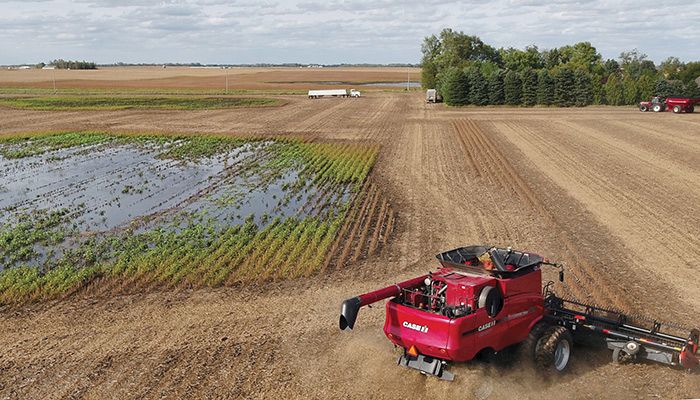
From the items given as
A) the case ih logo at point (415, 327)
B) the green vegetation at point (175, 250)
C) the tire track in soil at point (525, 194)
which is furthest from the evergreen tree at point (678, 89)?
the case ih logo at point (415, 327)

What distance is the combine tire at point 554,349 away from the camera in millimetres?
9758

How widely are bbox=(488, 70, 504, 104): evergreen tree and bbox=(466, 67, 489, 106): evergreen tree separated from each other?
0.48 meters

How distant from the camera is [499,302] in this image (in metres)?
9.42

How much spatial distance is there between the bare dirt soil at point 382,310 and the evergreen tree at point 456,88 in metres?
40.0

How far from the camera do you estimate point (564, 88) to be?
2820 inches

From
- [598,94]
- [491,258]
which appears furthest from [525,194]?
[598,94]

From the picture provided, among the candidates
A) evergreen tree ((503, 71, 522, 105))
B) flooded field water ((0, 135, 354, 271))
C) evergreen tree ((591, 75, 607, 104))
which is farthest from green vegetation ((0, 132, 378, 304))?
evergreen tree ((591, 75, 607, 104))

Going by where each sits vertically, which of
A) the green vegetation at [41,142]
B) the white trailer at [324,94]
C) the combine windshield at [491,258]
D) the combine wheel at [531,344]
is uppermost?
the white trailer at [324,94]

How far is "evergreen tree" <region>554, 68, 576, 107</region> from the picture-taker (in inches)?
2810

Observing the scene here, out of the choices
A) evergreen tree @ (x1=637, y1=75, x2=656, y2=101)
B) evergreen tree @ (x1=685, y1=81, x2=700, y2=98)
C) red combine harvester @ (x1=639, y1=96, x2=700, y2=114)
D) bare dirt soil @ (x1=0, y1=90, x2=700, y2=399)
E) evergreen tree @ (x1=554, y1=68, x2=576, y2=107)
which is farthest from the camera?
evergreen tree @ (x1=637, y1=75, x2=656, y2=101)

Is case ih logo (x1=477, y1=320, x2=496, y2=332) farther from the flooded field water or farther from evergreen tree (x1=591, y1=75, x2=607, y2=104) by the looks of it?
evergreen tree (x1=591, y1=75, x2=607, y2=104)

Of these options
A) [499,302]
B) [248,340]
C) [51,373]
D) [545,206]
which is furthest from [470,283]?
[545,206]

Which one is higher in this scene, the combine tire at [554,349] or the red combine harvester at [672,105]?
the red combine harvester at [672,105]

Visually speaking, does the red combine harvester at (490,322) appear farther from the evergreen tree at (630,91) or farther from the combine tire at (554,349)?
Result: the evergreen tree at (630,91)
